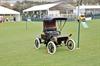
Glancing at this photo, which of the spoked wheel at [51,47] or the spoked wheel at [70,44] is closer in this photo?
the spoked wheel at [51,47]

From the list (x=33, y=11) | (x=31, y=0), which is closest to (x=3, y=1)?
(x=31, y=0)

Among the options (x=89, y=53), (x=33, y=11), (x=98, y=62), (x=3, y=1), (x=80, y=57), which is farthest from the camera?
(x=3, y=1)

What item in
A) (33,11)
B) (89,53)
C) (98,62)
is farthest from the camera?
(33,11)

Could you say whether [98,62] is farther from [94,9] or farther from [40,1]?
[40,1]

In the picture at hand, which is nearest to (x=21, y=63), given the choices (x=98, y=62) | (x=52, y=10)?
(x=98, y=62)

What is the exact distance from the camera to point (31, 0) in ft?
396

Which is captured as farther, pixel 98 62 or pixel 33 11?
pixel 33 11

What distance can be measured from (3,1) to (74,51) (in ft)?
352

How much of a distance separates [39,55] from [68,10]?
7250 centimetres

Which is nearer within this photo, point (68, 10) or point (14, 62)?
point (14, 62)

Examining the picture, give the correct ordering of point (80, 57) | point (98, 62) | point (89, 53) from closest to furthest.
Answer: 1. point (98, 62)
2. point (80, 57)
3. point (89, 53)

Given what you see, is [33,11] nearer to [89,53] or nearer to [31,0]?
[31,0]

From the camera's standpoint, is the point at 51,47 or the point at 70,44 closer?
the point at 51,47

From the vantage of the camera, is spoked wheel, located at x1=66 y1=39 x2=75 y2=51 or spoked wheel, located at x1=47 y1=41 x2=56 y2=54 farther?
spoked wheel, located at x1=66 y1=39 x2=75 y2=51
